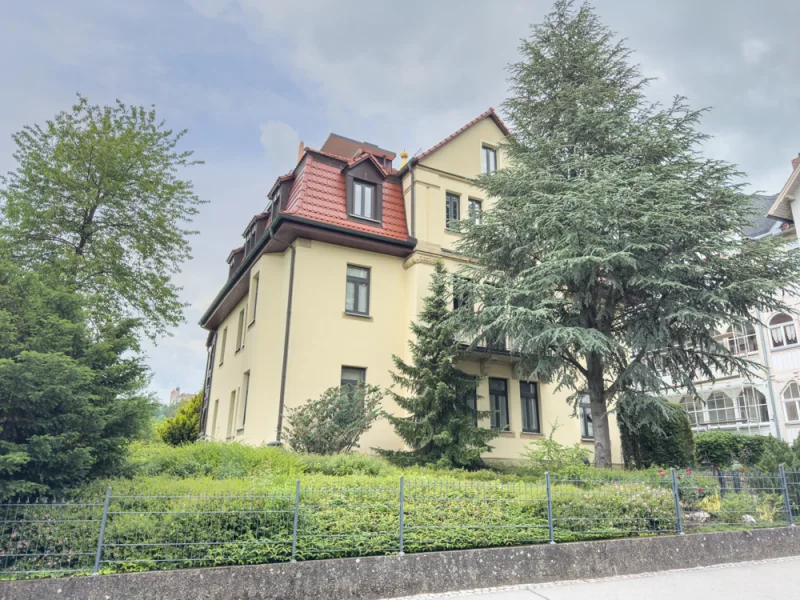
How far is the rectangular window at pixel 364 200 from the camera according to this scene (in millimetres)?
17375

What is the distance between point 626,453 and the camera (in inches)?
698

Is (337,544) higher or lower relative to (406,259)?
lower

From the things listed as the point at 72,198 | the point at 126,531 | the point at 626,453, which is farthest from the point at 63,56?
the point at 626,453

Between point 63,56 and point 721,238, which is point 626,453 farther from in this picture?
point 63,56

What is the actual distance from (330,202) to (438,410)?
24.7 ft

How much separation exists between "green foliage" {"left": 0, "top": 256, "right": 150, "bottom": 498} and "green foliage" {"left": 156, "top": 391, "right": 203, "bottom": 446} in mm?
18817

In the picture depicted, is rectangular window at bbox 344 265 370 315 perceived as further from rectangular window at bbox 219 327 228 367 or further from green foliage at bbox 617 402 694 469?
green foliage at bbox 617 402 694 469

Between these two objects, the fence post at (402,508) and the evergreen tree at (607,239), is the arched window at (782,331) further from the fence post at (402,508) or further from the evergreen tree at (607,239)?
the fence post at (402,508)

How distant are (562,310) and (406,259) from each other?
17.9 ft

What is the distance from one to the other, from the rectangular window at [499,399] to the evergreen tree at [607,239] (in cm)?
A: 237

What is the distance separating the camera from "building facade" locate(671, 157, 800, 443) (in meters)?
27.8

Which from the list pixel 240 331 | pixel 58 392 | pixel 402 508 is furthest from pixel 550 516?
pixel 240 331

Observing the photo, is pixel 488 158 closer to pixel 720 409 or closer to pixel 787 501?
pixel 787 501

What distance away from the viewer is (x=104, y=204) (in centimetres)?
1553
